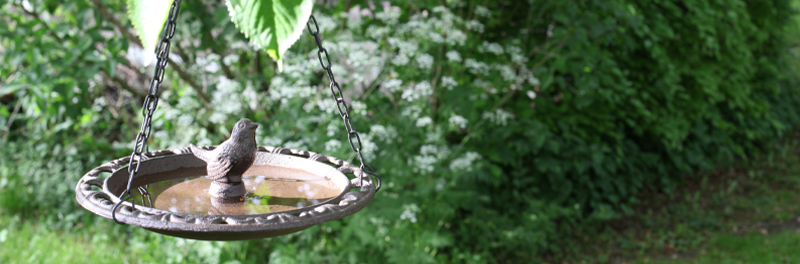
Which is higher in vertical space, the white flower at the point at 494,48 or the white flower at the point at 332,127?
the white flower at the point at 494,48

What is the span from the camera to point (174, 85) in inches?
145

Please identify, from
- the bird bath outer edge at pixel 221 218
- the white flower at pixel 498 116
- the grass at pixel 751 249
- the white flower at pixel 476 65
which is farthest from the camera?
the grass at pixel 751 249

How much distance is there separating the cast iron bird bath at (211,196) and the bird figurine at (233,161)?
2 cm

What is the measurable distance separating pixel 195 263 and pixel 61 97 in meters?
1.26

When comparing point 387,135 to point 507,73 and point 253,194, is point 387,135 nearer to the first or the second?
point 507,73

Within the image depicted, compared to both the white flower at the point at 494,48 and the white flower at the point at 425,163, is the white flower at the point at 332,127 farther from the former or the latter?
the white flower at the point at 494,48

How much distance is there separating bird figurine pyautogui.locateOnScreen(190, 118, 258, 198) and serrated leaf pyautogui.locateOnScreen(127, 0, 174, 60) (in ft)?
2.14

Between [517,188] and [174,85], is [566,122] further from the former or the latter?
[174,85]

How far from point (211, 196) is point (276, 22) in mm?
723

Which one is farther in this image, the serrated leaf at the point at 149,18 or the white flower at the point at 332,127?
the white flower at the point at 332,127

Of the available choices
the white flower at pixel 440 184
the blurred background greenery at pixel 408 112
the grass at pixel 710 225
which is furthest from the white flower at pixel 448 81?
the grass at pixel 710 225

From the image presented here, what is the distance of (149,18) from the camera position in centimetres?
49

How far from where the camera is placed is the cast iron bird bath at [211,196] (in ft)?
2.83

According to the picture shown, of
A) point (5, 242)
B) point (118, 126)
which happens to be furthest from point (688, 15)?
point (5, 242)
